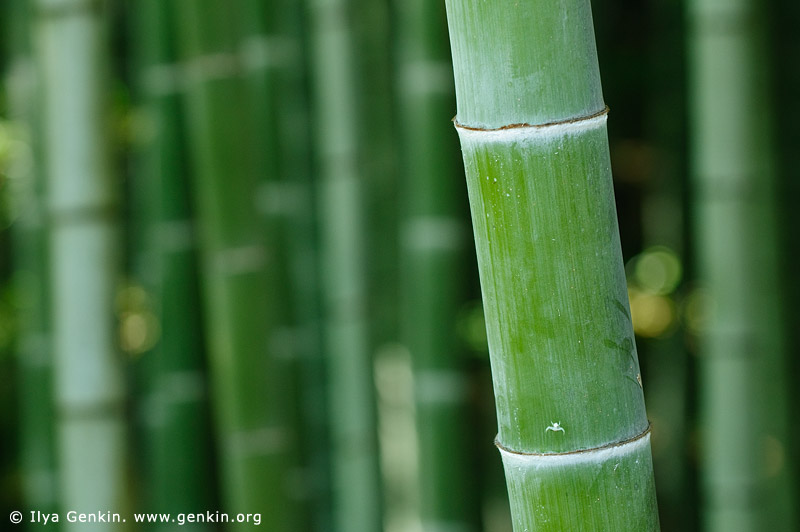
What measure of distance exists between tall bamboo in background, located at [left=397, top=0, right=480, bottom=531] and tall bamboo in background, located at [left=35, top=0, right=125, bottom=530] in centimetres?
38

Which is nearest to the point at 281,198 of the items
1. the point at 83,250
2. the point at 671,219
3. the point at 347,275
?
the point at 347,275

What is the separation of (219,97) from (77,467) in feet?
1.37

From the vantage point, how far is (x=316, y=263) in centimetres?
145

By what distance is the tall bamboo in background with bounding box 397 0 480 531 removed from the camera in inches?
40.7

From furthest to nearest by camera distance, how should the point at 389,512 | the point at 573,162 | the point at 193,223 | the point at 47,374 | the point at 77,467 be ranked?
the point at 389,512, the point at 47,374, the point at 193,223, the point at 77,467, the point at 573,162

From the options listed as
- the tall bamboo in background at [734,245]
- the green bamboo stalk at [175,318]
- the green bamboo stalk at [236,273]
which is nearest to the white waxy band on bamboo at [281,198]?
the green bamboo stalk at [175,318]

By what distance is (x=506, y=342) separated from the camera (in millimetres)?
365

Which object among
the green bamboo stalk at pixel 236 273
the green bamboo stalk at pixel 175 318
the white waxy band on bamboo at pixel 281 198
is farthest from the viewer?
the white waxy band on bamboo at pixel 281 198

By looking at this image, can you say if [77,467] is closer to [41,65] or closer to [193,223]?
[193,223]

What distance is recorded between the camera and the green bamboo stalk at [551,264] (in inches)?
13.2

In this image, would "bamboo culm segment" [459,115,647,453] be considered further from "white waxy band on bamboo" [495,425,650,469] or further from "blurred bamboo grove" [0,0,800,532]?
"blurred bamboo grove" [0,0,800,532]

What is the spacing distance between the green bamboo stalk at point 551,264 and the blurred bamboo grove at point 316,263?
18.4 inches

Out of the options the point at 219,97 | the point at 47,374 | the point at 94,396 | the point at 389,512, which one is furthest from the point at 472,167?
the point at 389,512

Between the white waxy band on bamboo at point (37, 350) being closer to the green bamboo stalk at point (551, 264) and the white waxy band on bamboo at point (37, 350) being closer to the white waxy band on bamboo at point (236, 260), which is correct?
the white waxy band on bamboo at point (236, 260)
